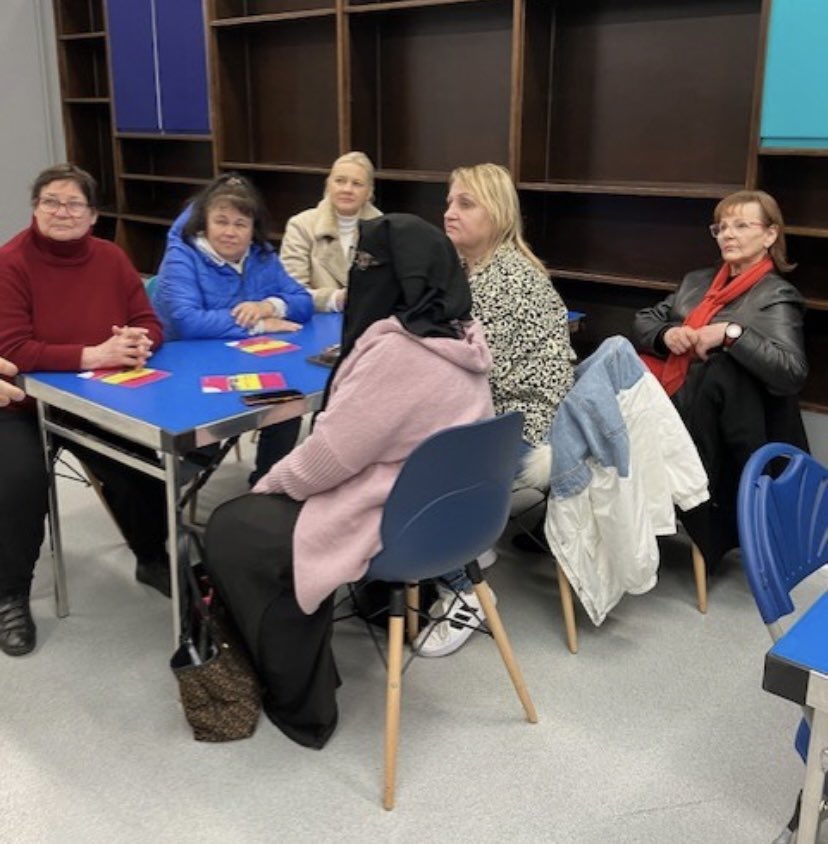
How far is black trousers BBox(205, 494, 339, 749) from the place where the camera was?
1.95 m

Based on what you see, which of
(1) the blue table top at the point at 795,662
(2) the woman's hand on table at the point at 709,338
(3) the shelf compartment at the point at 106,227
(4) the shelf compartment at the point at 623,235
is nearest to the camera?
(1) the blue table top at the point at 795,662

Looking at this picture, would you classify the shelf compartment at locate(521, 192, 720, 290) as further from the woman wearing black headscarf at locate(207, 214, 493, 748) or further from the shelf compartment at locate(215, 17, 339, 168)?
the woman wearing black headscarf at locate(207, 214, 493, 748)

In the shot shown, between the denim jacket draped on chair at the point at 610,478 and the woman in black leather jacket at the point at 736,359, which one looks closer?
the denim jacket draped on chair at the point at 610,478

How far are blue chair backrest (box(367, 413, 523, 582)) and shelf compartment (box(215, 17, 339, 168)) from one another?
3.23 m

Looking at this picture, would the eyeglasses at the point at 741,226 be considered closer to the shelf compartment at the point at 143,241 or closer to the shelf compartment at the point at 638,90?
the shelf compartment at the point at 638,90

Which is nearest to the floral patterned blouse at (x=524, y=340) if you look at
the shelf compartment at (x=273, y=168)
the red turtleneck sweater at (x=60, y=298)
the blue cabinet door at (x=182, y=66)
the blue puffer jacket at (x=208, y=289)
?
the blue puffer jacket at (x=208, y=289)

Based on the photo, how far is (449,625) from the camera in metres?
2.45

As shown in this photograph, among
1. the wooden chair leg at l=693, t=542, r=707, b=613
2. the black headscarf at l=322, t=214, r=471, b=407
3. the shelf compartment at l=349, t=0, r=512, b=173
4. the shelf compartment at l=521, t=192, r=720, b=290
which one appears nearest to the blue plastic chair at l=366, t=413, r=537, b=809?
the black headscarf at l=322, t=214, r=471, b=407

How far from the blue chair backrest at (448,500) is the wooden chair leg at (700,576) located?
98 centimetres

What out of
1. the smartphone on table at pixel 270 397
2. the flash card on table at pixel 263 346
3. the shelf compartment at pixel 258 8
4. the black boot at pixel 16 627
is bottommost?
the black boot at pixel 16 627

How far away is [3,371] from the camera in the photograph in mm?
2334

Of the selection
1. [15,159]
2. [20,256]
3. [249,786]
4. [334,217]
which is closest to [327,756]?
[249,786]

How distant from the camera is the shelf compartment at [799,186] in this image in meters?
3.25

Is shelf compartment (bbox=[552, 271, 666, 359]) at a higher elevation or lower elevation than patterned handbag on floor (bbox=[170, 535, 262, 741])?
higher
